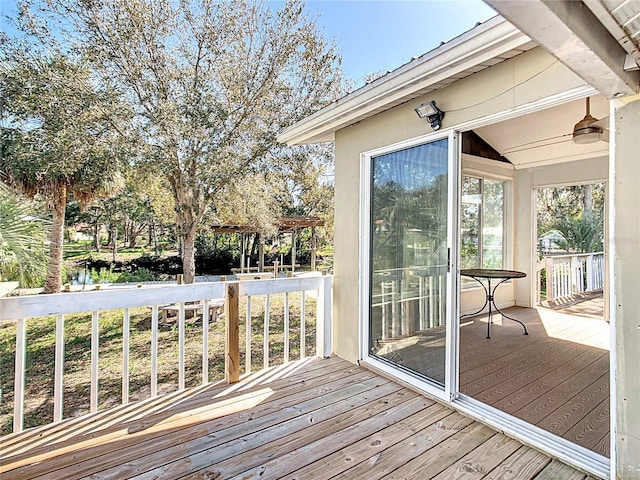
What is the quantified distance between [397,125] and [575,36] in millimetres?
1898

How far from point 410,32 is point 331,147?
427cm

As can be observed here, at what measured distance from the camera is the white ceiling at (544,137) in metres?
3.61

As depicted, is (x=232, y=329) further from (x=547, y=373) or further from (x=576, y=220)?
(x=576, y=220)

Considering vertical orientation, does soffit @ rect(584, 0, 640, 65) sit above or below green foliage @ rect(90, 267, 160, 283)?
above

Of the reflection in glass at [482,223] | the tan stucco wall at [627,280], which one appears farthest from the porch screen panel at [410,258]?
the reflection in glass at [482,223]

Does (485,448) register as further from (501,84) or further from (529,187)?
(529,187)

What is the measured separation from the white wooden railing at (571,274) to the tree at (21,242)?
6491mm

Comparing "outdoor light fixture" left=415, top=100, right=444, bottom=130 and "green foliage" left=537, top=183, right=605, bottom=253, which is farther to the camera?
"green foliage" left=537, top=183, right=605, bottom=253

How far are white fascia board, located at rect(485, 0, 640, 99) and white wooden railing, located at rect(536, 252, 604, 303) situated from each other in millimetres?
5008

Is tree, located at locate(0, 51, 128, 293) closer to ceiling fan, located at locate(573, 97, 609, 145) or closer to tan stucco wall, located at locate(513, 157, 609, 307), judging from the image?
ceiling fan, located at locate(573, 97, 609, 145)

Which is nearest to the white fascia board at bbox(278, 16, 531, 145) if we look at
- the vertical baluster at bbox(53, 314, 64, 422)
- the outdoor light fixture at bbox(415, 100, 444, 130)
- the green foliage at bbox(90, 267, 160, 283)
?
the outdoor light fixture at bbox(415, 100, 444, 130)

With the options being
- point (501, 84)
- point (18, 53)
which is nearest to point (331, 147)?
point (18, 53)

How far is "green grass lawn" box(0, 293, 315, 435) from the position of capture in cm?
470

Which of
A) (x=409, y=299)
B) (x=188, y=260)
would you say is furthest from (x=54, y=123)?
(x=409, y=299)
